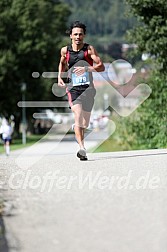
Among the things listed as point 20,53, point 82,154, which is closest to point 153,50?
point 82,154

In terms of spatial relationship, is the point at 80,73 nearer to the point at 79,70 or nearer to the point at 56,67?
the point at 79,70

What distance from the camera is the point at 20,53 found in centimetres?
5766

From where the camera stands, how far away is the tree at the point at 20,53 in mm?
56625

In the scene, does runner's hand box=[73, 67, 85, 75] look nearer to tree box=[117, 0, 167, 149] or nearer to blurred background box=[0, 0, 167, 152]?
blurred background box=[0, 0, 167, 152]

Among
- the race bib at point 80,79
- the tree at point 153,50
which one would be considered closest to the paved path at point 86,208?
the race bib at point 80,79

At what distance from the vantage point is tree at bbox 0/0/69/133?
56625 mm

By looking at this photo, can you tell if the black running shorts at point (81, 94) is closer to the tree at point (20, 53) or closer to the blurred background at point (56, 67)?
the blurred background at point (56, 67)

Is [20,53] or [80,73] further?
[20,53]

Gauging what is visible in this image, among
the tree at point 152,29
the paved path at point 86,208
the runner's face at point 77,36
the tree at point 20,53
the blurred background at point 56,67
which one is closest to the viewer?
the paved path at point 86,208

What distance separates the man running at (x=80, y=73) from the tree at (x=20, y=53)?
145 feet

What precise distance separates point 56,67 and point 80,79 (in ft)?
184

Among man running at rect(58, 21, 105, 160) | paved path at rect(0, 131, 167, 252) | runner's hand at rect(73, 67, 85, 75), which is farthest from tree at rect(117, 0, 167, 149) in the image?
paved path at rect(0, 131, 167, 252)

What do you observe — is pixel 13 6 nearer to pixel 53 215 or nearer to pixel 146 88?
pixel 146 88

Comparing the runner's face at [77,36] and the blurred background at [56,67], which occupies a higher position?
the runner's face at [77,36]
